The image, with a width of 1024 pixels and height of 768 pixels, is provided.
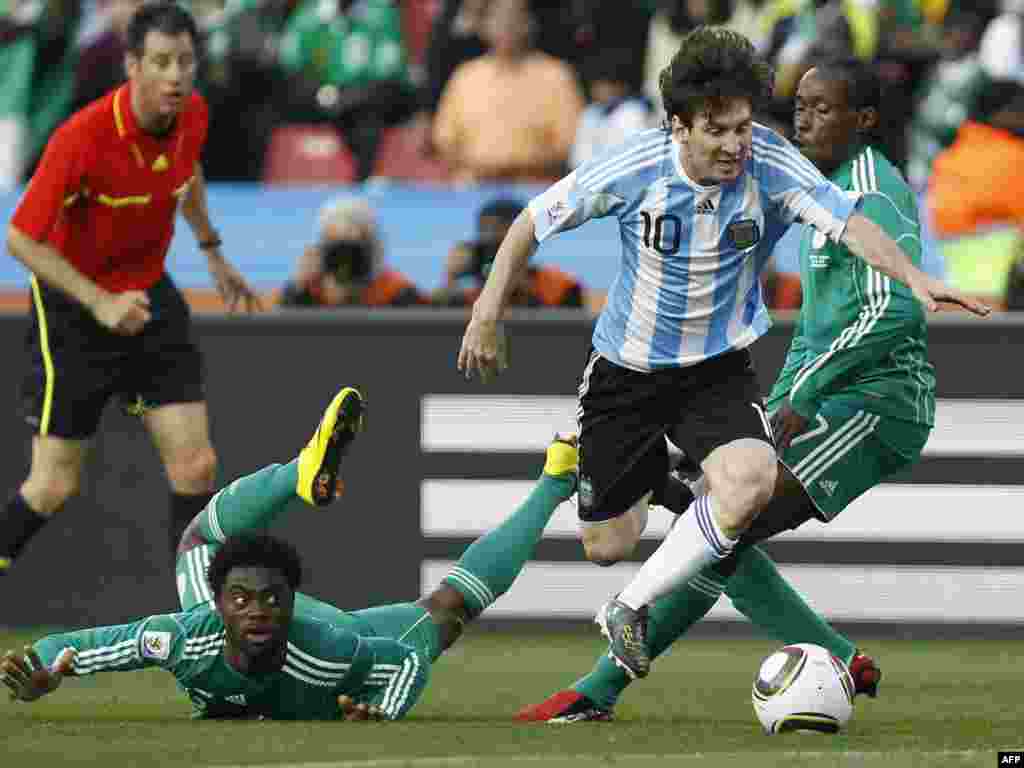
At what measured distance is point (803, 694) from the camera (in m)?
6.41

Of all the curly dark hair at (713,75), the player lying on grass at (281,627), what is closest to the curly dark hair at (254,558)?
the player lying on grass at (281,627)

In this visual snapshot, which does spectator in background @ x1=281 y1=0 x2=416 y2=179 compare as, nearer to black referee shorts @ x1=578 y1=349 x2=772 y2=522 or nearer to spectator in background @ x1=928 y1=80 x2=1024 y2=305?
spectator in background @ x1=928 y1=80 x2=1024 y2=305

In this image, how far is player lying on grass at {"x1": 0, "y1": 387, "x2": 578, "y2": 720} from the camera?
6.43 m

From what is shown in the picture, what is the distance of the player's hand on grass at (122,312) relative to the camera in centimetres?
809

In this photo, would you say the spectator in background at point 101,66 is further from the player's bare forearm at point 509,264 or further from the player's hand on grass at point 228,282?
the player's bare forearm at point 509,264

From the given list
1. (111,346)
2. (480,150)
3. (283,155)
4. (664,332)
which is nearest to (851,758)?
(664,332)

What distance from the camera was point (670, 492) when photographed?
24.7 feet

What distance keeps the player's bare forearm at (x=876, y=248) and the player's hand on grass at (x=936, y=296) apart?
2.0 inches

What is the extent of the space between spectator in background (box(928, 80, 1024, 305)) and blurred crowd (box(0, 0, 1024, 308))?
1cm

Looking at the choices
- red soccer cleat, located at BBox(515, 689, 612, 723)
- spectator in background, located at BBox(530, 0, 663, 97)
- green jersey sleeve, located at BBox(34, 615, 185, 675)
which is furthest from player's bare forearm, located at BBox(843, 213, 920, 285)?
spectator in background, located at BBox(530, 0, 663, 97)

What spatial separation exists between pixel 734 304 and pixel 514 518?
42.0 inches

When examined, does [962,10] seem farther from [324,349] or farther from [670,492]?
[670,492]

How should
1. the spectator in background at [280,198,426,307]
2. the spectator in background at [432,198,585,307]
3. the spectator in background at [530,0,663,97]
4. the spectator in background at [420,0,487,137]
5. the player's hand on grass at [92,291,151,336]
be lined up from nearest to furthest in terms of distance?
the player's hand on grass at [92,291,151,336]
the spectator in background at [432,198,585,307]
the spectator in background at [280,198,426,307]
the spectator in background at [530,0,663,97]
the spectator in background at [420,0,487,137]

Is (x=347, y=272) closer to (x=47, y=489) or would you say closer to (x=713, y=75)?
(x=47, y=489)
